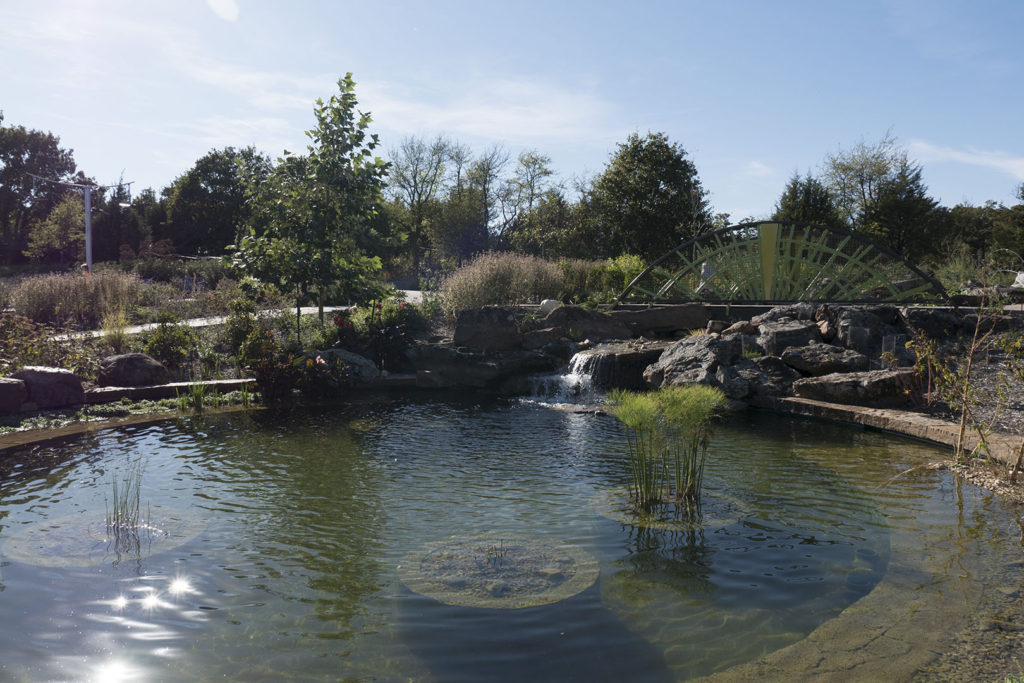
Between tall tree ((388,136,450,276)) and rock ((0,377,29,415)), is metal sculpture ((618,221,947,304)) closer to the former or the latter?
rock ((0,377,29,415))

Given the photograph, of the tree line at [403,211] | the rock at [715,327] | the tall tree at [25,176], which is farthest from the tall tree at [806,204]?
the tall tree at [25,176]

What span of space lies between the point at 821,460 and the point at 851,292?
8025 mm

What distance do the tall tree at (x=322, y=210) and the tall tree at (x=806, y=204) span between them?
2307cm

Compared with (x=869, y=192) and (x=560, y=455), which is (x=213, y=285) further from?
(x=869, y=192)

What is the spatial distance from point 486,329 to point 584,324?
5.71ft

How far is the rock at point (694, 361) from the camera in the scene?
27.4 ft

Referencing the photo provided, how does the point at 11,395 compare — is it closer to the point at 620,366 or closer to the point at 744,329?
the point at 620,366

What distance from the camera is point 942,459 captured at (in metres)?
5.76

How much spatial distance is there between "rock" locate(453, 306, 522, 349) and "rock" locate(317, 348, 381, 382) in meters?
1.59

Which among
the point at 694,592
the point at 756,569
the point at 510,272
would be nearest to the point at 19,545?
the point at 694,592

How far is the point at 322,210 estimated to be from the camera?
1068 cm

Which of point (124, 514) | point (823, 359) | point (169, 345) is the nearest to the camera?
point (124, 514)

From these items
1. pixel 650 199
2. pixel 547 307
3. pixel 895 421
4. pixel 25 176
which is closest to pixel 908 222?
pixel 650 199

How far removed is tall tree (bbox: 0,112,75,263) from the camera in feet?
127
